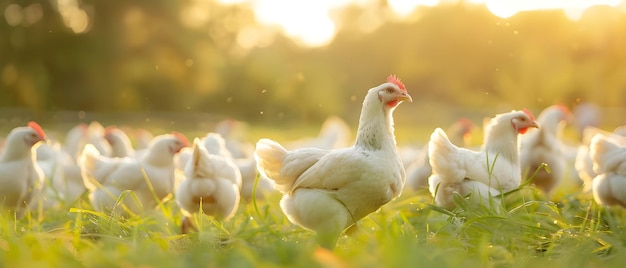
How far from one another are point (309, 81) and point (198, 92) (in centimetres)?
371

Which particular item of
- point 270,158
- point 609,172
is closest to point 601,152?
point 609,172

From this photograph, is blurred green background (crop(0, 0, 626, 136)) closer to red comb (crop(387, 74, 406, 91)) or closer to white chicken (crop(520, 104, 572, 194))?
white chicken (crop(520, 104, 572, 194))

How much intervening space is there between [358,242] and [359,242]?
0.12ft

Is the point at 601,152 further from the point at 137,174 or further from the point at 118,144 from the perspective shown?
the point at 118,144

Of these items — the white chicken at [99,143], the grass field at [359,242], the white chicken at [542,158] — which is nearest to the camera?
the grass field at [359,242]

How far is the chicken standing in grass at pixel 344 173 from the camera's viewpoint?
335cm

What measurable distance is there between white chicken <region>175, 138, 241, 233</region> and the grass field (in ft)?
0.46

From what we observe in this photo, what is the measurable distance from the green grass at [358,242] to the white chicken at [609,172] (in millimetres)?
119

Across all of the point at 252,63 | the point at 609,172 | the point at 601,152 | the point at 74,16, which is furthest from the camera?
the point at 252,63

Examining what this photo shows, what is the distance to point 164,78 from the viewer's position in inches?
689

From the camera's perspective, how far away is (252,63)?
21.3m

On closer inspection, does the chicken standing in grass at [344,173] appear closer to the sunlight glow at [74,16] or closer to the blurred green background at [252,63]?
the blurred green background at [252,63]

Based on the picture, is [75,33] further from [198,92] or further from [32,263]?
[32,263]

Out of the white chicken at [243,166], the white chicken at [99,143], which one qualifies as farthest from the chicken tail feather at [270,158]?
the white chicken at [99,143]
